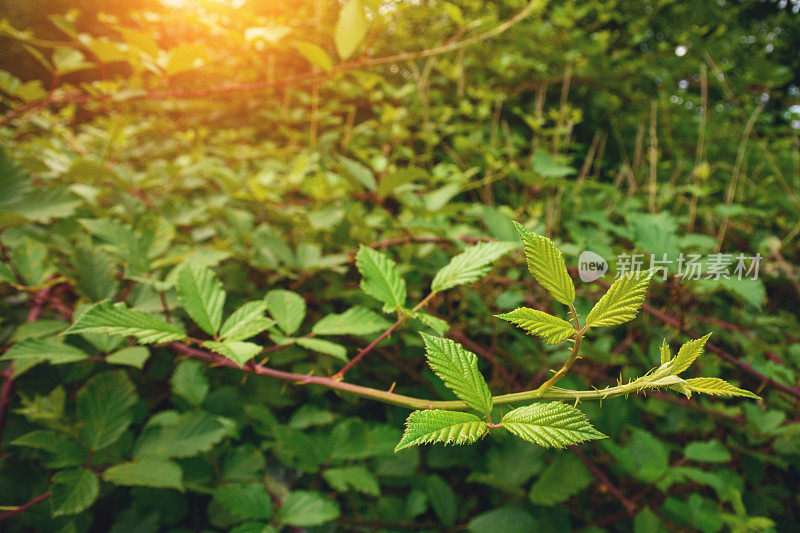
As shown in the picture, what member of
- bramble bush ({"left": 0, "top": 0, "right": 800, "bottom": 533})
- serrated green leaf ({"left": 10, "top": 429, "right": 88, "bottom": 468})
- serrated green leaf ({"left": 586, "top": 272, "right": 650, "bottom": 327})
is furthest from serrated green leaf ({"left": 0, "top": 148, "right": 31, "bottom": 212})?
serrated green leaf ({"left": 586, "top": 272, "right": 650, "bottom": 327})

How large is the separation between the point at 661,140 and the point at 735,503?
5.02ft

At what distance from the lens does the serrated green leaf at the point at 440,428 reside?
25 cm

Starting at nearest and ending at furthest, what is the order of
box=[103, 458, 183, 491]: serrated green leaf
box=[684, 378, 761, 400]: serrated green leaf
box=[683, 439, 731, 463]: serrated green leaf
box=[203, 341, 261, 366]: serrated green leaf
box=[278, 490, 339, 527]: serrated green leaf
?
box=[684, 378, 761, 400]: serrated green leaf < box=[203, 341, 261, 366]: serrated green leaf < box=[103, 458, 183, 491]: serrated green leaf < box=[278, 490, 339, 527]: serrated green leaf < box=[683, 439, 731, 463]: serrated green leaf

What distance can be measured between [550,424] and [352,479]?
0.45 m

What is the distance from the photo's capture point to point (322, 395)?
780mm

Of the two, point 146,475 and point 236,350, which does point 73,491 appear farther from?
point 236,350

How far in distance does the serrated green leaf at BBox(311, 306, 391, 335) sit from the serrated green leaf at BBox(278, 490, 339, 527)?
29 cm

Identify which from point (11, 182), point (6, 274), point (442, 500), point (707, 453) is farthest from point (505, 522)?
point (11, 182)

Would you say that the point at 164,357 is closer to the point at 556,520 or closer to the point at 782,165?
the point at 556,520

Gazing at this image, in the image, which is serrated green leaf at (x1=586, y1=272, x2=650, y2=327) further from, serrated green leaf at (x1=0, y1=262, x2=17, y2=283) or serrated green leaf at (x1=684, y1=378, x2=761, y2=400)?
serrated green leaf at (x1=0, y1=262, x2=17, y2=283)

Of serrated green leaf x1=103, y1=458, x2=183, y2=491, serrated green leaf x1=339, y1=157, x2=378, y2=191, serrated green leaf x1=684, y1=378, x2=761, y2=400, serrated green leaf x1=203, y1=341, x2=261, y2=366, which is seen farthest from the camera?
serrated green leaf x1=339, y1=157, x2=378, y2=191

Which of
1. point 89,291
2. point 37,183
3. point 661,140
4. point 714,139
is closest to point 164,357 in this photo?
point 89,291

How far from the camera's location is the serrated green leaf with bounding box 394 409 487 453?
251 millimetres

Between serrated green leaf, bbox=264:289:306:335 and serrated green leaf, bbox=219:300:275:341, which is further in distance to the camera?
serrated green leaf, bbox=264:289:306:335
